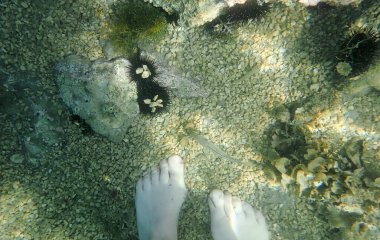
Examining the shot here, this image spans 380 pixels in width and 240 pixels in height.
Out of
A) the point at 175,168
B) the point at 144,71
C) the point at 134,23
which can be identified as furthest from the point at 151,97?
the point at 175,168

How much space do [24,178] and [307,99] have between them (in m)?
3.50

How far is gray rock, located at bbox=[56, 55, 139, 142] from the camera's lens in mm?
3666

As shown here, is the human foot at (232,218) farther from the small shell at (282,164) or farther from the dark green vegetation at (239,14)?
the dark green vegetation at (239,14)

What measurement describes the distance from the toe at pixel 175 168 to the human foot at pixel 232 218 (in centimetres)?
47

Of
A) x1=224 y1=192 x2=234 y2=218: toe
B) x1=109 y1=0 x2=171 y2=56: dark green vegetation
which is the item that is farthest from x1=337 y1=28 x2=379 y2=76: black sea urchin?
x1=224 y1=192 x2=234 y2=218: toe

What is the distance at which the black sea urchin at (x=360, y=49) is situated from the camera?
10.3 feet

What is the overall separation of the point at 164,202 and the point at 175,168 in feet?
1.67

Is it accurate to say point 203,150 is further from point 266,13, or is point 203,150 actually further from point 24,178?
point 24,178

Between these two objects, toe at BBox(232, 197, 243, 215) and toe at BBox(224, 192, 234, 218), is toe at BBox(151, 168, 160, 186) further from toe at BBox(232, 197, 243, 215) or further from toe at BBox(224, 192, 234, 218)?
toe at BBox(232, 197, 243, 215)

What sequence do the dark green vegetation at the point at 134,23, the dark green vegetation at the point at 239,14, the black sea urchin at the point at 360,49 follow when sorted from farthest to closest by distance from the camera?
the dark green vegetation at the point at 134,23
the dark green vegetation at the point at 239,14
the black sea urchin at the point at 360,49

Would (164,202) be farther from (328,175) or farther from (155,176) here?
(328,175)

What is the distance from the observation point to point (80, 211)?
395 centimetres

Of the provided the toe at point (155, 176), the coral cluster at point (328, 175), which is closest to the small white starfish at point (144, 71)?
the toe at point (155, 176)

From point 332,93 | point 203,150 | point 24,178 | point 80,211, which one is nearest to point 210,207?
point 203,150
